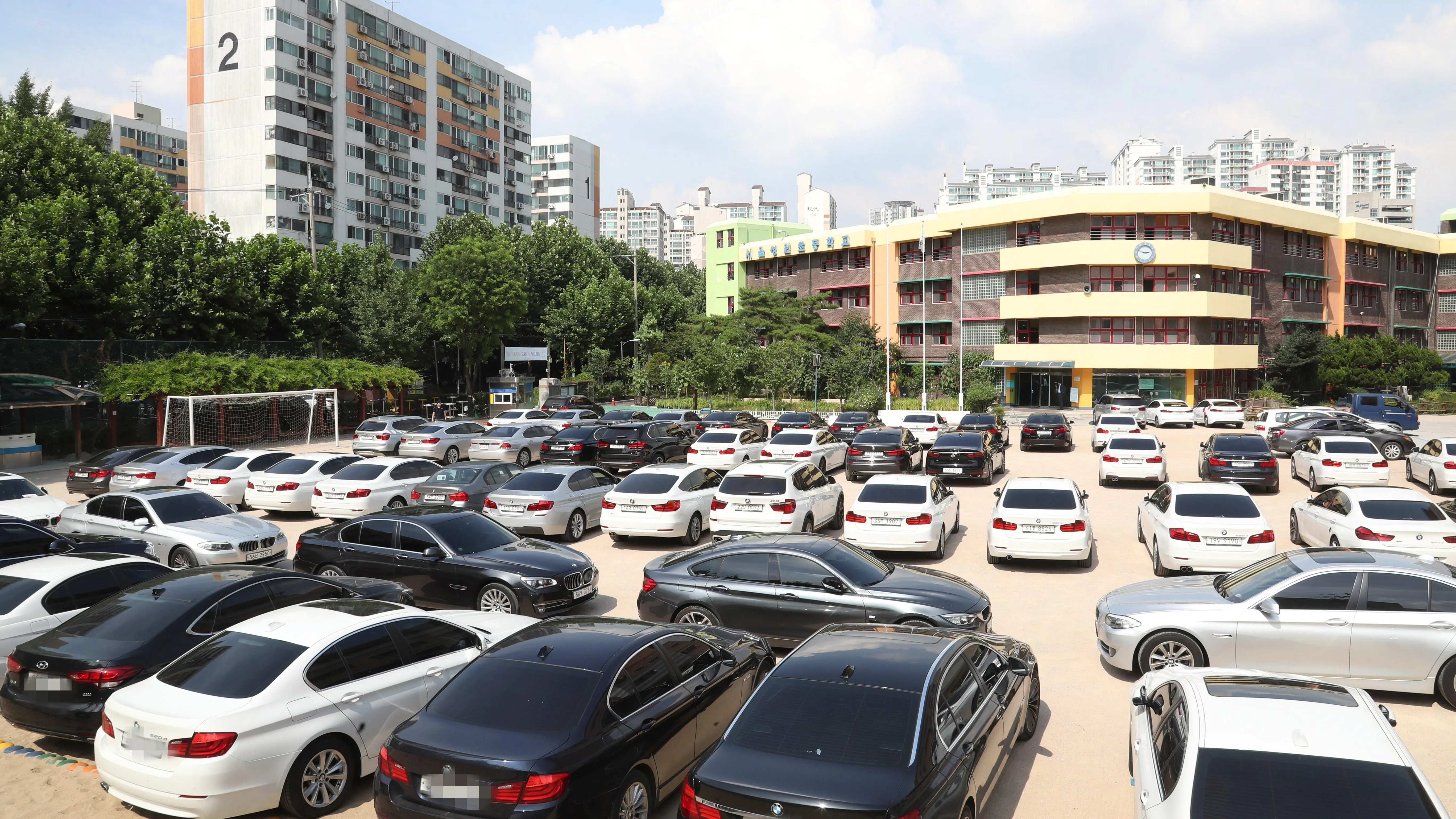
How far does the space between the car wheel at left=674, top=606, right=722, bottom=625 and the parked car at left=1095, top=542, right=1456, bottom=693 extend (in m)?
4.14

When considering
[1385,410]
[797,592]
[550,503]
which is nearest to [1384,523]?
[797,592]

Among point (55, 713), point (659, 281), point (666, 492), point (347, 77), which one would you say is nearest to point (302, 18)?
point (347, 77)

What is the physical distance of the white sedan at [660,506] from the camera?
15766mm

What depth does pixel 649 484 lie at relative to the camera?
642 inches

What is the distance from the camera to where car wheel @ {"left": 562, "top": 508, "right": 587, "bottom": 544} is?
16844 mm

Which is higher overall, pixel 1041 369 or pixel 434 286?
pixel 434 286

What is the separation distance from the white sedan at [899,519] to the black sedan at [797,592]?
142 inches

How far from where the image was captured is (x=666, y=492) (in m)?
16.0

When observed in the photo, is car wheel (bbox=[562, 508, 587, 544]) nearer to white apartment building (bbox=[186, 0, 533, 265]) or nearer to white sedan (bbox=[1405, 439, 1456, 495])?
white sedan (bbox=[1405, 439, 1456, 495])

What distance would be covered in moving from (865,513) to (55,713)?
10.6 meters

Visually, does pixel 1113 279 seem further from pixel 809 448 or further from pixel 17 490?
pixel 17 490

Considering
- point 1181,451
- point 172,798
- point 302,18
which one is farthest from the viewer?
point 302,18

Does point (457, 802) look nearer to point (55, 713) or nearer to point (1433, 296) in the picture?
point (55, 713)

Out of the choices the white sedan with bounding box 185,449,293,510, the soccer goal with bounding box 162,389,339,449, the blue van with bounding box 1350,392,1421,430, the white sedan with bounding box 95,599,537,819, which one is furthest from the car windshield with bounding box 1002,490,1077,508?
the blue van with bounding box 1350,392,1421,430
